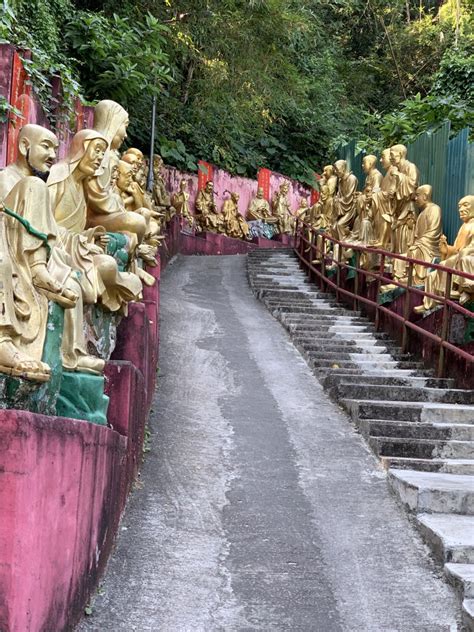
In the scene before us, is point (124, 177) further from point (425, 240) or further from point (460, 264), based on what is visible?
point (425, 240)

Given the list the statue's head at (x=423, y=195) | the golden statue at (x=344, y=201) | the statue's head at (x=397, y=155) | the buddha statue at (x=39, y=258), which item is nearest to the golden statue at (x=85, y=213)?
the buddha statue at (x=39, y=258)

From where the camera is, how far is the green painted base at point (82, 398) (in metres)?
5.31

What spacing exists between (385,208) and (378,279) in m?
2.08

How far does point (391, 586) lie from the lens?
569 cm

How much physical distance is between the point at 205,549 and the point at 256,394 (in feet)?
12.7

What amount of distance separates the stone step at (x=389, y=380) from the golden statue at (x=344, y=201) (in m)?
8.13

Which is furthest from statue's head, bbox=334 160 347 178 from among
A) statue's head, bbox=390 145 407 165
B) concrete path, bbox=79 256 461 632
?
concrete path, bbox=79 256 461 632

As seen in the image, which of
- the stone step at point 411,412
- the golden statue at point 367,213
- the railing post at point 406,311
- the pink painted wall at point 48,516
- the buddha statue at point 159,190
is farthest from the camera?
the buddha statue at point 159,190

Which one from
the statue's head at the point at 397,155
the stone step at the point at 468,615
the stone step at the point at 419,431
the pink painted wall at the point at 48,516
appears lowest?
the stone step at the point at 468,615

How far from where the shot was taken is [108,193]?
7.27 metres

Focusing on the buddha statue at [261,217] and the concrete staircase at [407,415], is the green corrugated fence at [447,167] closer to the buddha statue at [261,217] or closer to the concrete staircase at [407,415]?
the concrete staircase at [407,415]

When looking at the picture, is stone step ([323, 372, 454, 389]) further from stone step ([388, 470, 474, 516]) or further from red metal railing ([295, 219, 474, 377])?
stone step ([388, 470, 474, 516])

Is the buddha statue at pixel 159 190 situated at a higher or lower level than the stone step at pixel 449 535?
higher

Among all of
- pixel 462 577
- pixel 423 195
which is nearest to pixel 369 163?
pixel 423 195
